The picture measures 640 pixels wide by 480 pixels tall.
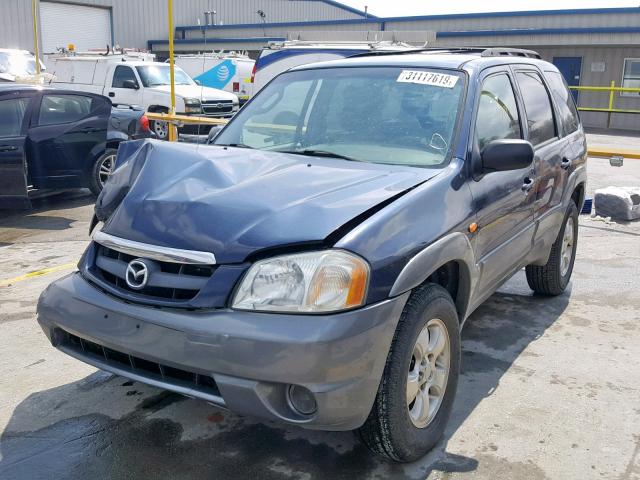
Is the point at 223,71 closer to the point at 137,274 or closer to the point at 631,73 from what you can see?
the point at 631,73

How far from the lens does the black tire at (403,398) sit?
2.75 m

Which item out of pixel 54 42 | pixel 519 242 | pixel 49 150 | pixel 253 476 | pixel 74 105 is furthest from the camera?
pixel 54 42

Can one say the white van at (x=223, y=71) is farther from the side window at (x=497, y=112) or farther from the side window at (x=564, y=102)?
the side window at (x=497, y=112)

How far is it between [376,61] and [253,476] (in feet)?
8.21

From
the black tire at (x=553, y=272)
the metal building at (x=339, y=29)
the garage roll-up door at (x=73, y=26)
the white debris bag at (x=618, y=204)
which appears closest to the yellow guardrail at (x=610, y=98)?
the metal building at (x=339, y=29)

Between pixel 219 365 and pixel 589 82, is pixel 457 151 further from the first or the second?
pixel 589 82

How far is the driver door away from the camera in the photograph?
11.7 ft

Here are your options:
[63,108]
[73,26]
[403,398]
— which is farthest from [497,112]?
[73,26]

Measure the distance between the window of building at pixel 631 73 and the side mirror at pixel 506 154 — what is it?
75.4 ft

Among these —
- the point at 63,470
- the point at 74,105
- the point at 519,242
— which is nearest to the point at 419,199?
the point at 519,242

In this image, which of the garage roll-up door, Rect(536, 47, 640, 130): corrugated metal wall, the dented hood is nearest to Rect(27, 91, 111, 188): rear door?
the dented hood

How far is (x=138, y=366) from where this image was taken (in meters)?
2.85

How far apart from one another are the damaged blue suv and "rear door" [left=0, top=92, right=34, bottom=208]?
4394mm

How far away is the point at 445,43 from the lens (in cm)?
2667
